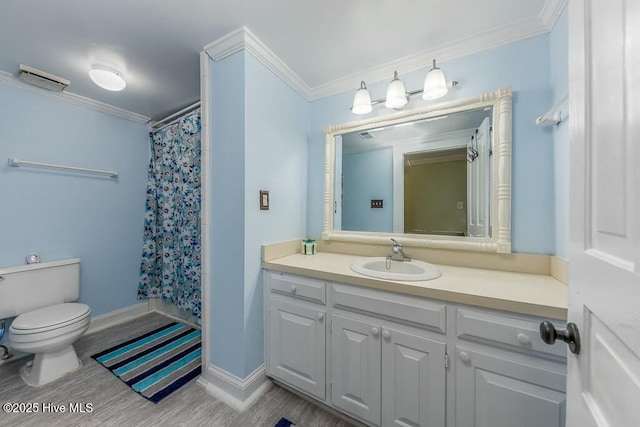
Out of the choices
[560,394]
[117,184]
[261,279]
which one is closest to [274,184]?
[261,279]

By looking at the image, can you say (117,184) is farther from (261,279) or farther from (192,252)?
(261,279)

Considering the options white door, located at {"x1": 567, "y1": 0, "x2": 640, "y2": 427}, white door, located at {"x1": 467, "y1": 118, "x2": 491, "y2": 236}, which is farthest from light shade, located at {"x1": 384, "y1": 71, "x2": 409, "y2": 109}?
white door, located at {"x1": 567, "y1": 0, "x2": 640, "y2": 427}

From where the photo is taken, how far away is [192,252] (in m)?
2.05

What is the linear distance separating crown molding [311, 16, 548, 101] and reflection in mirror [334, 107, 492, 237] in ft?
1.17

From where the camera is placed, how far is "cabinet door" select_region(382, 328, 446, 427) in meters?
0.99

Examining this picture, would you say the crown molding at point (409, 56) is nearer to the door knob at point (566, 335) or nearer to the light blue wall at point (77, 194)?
the door knob at point (566, 335)

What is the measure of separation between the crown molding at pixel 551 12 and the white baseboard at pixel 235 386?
2492 mm

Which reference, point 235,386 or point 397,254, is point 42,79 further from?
point 397,254

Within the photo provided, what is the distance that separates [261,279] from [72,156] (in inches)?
83.0

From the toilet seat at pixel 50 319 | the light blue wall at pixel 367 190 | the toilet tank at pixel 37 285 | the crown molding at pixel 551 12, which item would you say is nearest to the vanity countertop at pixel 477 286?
the light blue wall at pixel 367 190

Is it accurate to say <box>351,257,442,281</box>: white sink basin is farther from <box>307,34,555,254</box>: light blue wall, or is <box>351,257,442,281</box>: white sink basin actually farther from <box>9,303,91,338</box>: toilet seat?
<box>9,303,91,338</box>: toilet seat

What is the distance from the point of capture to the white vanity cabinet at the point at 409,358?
0.85 m

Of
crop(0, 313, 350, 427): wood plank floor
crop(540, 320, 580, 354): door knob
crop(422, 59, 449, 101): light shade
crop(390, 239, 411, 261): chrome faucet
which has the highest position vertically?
crop(422, 59, 449, 101): light shade

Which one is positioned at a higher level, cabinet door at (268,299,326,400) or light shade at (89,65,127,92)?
light shade at (89,65,127,92)
